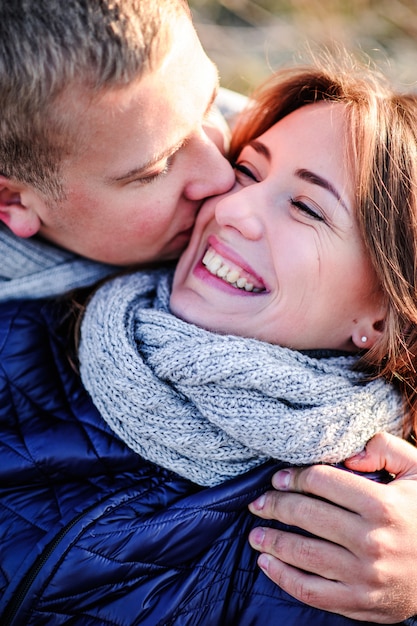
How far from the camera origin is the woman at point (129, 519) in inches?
65.9

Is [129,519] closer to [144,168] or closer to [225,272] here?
[225,272]

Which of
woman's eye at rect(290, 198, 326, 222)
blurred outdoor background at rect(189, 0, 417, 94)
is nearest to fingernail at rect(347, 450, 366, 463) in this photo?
woman's eye at rect(290, 198, 326, 222)

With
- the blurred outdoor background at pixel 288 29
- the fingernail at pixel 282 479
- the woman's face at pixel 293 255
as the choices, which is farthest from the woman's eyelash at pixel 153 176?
the blurred outdoor background at pixel 288 29

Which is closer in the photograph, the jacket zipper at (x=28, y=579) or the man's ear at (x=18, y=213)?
the jacket zipper at (x=28, y=579)

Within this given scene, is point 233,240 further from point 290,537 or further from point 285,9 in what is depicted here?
point 285,9

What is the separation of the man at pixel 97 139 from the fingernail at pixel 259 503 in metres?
0.33

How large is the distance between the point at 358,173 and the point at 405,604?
3.90 ft

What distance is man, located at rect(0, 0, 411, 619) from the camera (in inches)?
61.7

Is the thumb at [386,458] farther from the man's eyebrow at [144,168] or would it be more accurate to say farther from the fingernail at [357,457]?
the man's eyebrow at [144,168]

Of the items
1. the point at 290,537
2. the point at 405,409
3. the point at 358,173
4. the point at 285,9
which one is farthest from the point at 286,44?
the point at 290,537

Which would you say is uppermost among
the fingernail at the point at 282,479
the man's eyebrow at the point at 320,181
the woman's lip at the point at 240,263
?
the man's eyebrow at the point at 320,181

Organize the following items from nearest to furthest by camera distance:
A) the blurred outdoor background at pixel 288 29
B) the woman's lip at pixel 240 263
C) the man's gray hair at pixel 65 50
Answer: the man's gray hair at pixel 65 50
the woman's lip at pixel 240 263
the blurred outdoor background at pixel 288 29

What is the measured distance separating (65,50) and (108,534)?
127 cm

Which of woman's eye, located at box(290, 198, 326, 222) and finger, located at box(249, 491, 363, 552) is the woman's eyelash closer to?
woman's eye, located at box(290, 198, 326, 222)
